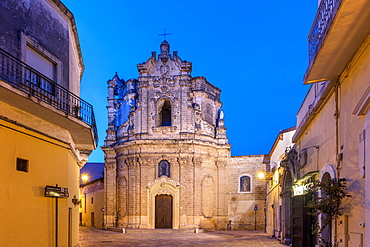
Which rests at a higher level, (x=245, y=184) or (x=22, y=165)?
(x=22, y=165)

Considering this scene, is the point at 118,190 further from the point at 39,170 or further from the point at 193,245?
the point at 39,170

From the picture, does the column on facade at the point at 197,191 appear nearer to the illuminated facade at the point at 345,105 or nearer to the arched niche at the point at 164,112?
the arched niche at the point at 164,112

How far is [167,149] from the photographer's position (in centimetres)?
3369

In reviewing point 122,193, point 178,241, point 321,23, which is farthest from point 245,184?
point 321,23

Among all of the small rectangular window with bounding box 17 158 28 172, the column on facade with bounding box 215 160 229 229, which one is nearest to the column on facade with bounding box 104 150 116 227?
the column on facade with bounding box 215 160 229 229

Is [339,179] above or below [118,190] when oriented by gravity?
above

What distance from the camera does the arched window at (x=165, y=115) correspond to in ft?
117

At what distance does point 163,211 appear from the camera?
33.1 m

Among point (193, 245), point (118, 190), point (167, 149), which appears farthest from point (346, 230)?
point (118, 190)

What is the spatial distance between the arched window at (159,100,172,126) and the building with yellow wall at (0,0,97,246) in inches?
862

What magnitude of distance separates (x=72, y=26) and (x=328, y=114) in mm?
9009

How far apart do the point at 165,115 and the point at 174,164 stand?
505cm

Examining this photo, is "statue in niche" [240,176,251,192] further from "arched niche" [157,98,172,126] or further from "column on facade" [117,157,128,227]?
"column on facade" [117,157,128,227]

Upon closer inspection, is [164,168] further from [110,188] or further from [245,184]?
[245,184]
